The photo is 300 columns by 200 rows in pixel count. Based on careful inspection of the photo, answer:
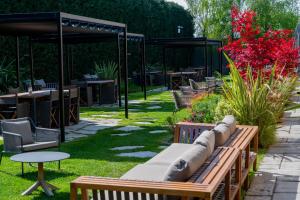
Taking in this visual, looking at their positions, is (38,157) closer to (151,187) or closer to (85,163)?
(85,163)

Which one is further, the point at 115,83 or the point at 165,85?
the point at 165,85

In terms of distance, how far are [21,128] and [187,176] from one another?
3.82 m

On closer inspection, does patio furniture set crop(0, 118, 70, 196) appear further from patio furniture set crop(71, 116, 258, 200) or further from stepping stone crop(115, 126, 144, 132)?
stepping stone crop(115, 126, 144, 132)

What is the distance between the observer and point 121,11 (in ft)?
76.1

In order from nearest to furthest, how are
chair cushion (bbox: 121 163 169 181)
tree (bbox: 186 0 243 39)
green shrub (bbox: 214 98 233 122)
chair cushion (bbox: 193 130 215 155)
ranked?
chair cushion (bbox: 121 163 169 181) → chair cushion (bbox: 193 130 215 155) → green shrub (bbox: 214 98 233 122) → tree (bbox: 186 0 243 39)

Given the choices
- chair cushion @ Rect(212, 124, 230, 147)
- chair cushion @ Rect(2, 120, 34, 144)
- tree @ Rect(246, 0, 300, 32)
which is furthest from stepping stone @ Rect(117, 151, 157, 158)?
tree @ Rect(246, 0, 300, 32)

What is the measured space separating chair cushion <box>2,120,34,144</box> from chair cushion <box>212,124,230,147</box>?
9.43ft

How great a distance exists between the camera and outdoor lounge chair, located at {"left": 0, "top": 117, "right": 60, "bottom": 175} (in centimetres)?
636

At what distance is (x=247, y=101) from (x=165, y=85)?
15.1 m

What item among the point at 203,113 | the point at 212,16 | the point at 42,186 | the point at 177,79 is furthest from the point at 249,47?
the point at 212,16

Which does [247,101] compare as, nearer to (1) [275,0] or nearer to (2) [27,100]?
(2) [27,100]

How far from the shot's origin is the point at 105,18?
2192 cm

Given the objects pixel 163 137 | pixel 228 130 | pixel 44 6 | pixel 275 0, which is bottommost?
pixel 163 137

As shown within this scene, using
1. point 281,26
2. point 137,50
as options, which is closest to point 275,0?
point 281,26
